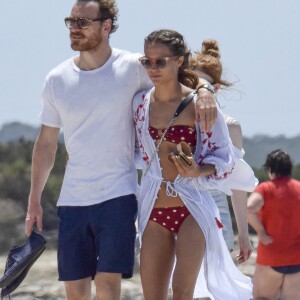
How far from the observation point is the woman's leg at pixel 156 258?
310 inches

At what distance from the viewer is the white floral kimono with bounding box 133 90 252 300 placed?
25.8 feet

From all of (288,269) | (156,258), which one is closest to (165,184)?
(156,258)

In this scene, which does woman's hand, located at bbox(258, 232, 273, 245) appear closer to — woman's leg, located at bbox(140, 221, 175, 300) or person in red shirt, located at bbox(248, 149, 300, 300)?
person in red shirt, located at bbox(248, 149, 300, 300)

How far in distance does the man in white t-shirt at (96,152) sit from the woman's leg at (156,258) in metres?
0.16

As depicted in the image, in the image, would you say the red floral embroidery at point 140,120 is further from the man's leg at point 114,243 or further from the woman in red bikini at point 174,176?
the man's leg at point 114,243

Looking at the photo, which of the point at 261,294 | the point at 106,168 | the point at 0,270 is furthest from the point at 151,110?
the point at 0,270

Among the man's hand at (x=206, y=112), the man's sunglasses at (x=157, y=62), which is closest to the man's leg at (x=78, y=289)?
the man's hand at (x=206, y=112)

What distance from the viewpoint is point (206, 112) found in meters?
7.77

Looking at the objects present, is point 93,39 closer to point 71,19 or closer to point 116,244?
point 71,19

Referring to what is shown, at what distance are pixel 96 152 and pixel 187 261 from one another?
836 mm

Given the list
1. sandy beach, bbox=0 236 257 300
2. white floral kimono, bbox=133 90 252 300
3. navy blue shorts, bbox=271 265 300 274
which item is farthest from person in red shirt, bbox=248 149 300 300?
white floral kimono, bbox=133 90 252 300

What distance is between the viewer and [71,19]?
26.7ft

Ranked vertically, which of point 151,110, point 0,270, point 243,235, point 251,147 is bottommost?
point 251,147

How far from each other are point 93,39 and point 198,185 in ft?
3.36
